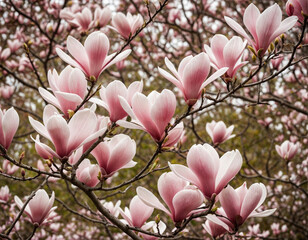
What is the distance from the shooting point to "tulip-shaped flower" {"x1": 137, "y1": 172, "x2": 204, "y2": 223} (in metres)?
0.80

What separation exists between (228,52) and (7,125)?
0.68 meters

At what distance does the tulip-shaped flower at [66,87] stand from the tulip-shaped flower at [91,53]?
0.04 metres

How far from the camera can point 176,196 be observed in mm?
804

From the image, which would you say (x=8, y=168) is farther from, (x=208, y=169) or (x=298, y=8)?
(x=298, y=8)

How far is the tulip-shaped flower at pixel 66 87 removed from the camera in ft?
2.97

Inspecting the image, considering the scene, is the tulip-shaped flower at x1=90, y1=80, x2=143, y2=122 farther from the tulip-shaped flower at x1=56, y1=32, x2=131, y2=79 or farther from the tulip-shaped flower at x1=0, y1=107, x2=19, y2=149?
the tulip-shaped flower at x1=0, y1=107, x2=19, y2=149

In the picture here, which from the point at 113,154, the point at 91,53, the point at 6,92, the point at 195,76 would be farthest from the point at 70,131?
the point at 6,92

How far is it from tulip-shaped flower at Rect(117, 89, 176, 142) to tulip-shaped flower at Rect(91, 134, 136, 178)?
81mm

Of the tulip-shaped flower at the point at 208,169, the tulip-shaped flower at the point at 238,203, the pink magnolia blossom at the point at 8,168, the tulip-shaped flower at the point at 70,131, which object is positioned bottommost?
the pink magnolia blossom at the point at 8,168

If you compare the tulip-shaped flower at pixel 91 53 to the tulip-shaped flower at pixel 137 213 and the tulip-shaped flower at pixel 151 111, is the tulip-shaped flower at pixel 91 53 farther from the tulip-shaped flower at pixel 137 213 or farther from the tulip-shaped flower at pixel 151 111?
the tulip-shaped flower at pixel 137 213

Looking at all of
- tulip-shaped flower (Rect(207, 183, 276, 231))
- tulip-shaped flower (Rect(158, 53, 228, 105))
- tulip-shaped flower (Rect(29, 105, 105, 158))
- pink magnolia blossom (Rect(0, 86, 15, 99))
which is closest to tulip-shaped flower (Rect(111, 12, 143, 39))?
tulip-shaped flower (Rect(158, 53, 228, 105))

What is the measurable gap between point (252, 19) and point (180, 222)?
651 millimetres

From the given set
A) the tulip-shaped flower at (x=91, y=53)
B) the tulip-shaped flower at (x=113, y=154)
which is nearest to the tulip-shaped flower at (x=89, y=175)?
the tulip-shaped flower at (x=113, y=154)

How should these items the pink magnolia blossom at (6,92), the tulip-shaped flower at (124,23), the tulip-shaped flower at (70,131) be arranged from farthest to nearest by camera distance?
the pink magnolia blossom at (6,92), the tulip-shaped flower at (124,23), the tulip-shaped flower at (70,131)
